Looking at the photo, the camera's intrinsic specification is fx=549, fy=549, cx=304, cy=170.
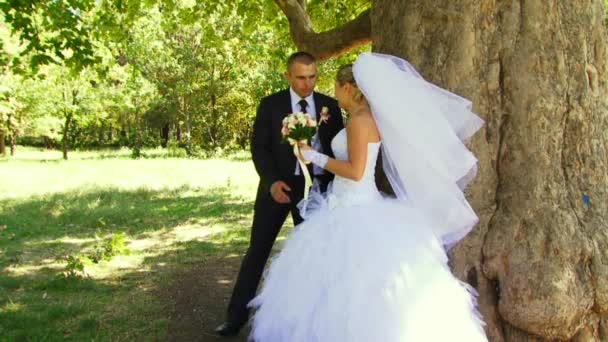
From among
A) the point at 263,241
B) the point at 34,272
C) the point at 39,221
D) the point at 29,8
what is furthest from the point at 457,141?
the point at 39,221

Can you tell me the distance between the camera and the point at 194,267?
26.8 feet

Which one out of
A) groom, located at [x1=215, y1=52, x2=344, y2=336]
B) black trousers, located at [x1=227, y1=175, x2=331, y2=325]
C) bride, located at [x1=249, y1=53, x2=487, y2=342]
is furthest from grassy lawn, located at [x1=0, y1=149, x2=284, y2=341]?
bride, located at [x1=249, y1=53, x2=487, y2=342]

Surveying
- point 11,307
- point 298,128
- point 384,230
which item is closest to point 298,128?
point 298,128

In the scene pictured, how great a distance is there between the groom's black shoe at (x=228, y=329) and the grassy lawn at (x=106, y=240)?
63 centimetres

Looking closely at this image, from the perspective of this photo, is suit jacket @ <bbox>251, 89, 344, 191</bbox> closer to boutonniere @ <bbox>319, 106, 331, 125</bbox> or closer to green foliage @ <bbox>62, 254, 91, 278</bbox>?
boutonniere @ <bbox>319, 106, 331, 125</bbox>

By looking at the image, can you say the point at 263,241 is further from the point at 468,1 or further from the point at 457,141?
the point at 468,1

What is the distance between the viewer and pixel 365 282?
347 centimetres

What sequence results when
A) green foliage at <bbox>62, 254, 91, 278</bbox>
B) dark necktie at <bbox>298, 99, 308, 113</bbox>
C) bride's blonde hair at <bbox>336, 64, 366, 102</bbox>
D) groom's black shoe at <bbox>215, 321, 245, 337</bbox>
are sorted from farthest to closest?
green foliage at <bbox>62, 254, 91, 278</bbox> → groom's black shoe at <bbox>215, 321, 245, 337</bbox> → dark necktie at <bbox>298, 99, 308, 113</bbox> → bride's blonde hair at <bbox>336, 64, 366, 102</bbox>

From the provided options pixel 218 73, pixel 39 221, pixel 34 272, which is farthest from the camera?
pixel 218 73

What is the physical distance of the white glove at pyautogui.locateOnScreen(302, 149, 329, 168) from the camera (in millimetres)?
3947

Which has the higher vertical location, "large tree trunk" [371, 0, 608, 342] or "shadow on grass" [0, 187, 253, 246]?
"large tree trunk" [371, 0, 608, 342]

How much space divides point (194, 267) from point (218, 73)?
24168mm

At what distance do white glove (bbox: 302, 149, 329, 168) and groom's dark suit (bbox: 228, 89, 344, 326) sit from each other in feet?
2.24

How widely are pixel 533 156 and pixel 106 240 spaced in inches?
327
